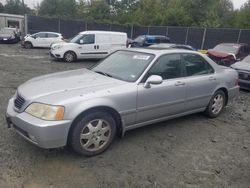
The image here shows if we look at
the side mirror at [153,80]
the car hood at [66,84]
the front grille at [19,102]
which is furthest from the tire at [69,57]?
the side mirror at [153,80]

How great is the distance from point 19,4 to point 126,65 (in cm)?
7122

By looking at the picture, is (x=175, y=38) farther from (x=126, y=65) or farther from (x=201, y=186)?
(x=201, y=186)

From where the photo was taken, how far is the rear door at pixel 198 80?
4.95 m

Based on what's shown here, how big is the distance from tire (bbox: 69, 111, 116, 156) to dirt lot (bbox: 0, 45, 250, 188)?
0.46ft

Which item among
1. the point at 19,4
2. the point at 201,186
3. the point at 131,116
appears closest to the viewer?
Answer: the point at 201,186

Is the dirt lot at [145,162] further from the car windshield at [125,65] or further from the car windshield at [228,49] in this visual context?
the car windshield at [228,49]

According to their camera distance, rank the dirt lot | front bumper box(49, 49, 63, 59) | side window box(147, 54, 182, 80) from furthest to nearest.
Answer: front bumper box(49, 49, 63, 59), side window box(147, 54, 182, 80), the dirt lot

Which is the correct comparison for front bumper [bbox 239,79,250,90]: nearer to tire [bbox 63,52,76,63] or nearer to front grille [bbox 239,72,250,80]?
front grille [bbox 239,72,250,80]

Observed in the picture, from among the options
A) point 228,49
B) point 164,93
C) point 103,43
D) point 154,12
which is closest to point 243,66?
point 228,49

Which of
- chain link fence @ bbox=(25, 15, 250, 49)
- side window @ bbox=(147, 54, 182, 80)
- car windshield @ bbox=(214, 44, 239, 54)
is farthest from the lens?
chain link fence @ bbox=(25, 15, 250, 49)

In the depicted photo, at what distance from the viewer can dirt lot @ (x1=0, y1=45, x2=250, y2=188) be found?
3275 millimetres

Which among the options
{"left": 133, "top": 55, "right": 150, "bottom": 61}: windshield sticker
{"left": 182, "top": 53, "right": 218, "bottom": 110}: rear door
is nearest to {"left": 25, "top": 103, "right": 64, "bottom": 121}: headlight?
{"left": 133, "top": 55, "right": 150, "bottom": 61}: windshield sticker

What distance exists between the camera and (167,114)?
15.3ft

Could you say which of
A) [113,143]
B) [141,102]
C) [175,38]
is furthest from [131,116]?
[175,38]
